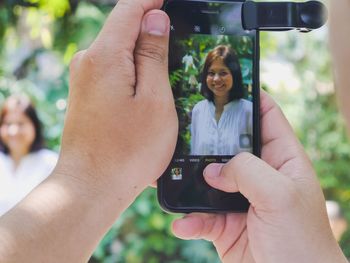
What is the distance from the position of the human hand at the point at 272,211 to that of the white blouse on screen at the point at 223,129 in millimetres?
27

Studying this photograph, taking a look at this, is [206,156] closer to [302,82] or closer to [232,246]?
[232,246]

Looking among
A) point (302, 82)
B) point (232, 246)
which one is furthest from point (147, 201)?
point (232, 246)

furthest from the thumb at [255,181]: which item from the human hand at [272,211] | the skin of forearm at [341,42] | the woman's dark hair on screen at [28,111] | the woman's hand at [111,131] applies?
the woman's dark hair on screen at [28,111]

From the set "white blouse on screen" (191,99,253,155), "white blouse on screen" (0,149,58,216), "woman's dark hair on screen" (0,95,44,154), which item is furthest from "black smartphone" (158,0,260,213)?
"woman's dark hair on screen" (0,95,44,154)

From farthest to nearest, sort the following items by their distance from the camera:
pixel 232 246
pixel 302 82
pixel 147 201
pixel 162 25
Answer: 1. pixel 302 82
2. pixel 147 201
3. pixel 232 246
4. pixel 162 25

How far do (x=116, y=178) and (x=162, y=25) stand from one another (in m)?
0.24

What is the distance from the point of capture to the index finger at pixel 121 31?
0.93 metres

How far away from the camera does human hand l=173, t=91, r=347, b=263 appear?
3.00ft

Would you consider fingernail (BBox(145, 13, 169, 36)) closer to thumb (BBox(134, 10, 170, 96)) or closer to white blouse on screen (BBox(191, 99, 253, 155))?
thumb (BBox(134, 10, 170, 96))

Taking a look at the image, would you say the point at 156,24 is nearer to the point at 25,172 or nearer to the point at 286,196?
the point at 286,196

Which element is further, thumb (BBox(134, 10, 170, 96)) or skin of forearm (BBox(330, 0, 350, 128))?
thumb (BBox(134, 10, 170, 96))

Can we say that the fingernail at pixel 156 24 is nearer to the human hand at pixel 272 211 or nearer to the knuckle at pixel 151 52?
the knuckle at pixel 151 52

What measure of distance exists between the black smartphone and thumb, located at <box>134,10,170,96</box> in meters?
0.05

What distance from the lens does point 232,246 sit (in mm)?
1065
